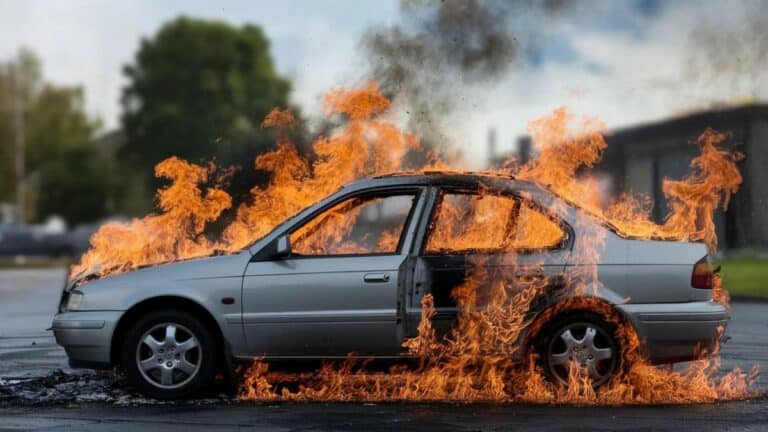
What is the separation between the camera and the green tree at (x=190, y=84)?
193 ft

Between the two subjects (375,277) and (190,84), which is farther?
(190,84)

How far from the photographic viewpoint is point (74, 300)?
8344 mm

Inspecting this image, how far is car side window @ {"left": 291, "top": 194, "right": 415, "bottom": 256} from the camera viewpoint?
836 centimetres

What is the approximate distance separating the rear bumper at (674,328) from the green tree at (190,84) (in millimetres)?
49917

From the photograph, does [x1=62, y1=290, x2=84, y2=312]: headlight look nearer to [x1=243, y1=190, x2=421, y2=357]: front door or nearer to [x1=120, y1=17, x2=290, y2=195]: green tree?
[x1=243, y1=190, x2=421, y2=357]: front door

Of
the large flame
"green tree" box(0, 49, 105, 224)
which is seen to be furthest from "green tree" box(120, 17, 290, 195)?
the large flame

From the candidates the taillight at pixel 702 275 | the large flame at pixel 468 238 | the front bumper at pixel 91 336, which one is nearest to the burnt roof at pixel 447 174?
the large flame at pixel 468 238

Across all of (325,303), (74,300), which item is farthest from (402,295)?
(74,300)

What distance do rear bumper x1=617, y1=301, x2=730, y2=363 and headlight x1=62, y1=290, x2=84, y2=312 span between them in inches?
145

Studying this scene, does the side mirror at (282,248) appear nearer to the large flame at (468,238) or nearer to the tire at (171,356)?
the large flame at (468,238)

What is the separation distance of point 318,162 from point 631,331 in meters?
2.92

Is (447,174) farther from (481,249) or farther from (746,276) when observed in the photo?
(746,276)

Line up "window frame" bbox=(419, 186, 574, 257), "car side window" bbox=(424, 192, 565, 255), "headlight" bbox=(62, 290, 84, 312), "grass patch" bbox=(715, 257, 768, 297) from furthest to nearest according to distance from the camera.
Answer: "grass patch" bbox=(715, 257, 768, 297)
"headlight" bbox=(62, 290, 84, 312)
"car side window" bbox=(424, 192, 565, 255)
"window frame" bbox=(419, 186, 574, 257)

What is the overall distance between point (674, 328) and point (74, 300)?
13.4ft
